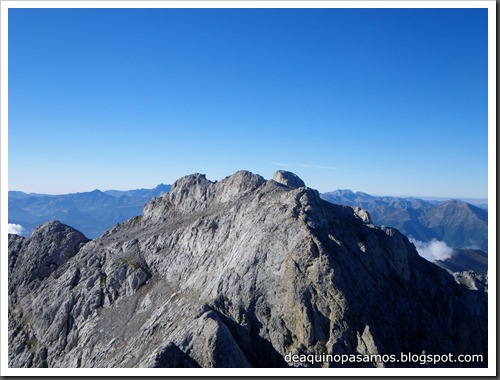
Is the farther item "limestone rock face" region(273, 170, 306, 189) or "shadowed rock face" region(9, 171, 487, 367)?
"limestone rock face" region(273, 170, 306, 189)

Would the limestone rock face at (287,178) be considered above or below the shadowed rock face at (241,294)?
above

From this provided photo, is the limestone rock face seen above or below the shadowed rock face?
above

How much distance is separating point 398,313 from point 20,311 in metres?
73.5

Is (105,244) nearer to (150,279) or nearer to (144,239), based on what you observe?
(144,239)

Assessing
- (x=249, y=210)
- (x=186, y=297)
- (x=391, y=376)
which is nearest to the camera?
(x=391, y=376)

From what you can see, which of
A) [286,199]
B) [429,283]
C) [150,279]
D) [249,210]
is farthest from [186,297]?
[429,283]

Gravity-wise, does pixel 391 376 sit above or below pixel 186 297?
above

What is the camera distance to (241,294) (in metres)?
49.0

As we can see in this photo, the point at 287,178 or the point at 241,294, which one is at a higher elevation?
the point at 287,178

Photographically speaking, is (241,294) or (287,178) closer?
(241,294)

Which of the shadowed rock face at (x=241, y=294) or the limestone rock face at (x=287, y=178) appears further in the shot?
the limestone rock face at (x=287, y=178)

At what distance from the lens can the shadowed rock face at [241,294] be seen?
143 ft

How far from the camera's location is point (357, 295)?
46688mm

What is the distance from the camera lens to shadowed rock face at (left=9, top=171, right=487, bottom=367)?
43.6m
